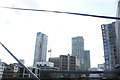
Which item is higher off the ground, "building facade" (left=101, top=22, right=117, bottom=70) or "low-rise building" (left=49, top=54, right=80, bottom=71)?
"building facade" (left=101, top=22, right=117, bottom=70)

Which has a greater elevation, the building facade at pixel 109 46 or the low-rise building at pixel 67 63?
the building facade at pixel 109 46

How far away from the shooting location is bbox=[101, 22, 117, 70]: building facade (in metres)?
72.4

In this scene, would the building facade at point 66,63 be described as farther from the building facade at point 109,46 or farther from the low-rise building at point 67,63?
the building facade at point 109,46

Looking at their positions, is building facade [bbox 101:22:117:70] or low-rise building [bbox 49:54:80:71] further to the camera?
low-rise building [bbox 49:54:80:71]

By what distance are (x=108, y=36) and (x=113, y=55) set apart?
14018 millimetres

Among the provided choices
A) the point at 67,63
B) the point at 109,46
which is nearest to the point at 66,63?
the point at 67,63

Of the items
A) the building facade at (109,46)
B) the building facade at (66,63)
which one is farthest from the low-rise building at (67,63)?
the building facade at (109,46)

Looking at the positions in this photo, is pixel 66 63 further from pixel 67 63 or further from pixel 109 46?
pixel 109 46

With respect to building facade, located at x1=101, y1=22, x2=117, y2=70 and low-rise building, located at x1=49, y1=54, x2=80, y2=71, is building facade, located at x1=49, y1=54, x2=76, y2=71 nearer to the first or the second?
low-rise building, located at x1=49, y1=54, x2=80, y2=71

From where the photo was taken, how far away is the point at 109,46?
255 ft

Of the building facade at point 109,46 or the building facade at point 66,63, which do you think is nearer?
the building facade at point 109,46

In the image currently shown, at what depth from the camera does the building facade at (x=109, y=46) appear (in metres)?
A: 72.4

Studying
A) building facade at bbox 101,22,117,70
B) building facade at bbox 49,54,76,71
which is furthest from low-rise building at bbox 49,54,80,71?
building facade at bbox 101,22,117,70

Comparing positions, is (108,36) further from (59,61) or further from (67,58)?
(59,61)
